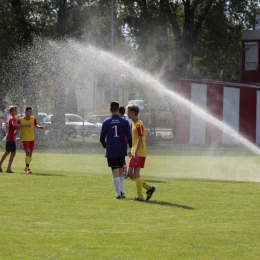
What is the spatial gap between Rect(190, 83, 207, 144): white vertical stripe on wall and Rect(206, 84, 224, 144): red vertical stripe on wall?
0.25 metres

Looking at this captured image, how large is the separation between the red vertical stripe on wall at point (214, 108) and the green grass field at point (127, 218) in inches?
830

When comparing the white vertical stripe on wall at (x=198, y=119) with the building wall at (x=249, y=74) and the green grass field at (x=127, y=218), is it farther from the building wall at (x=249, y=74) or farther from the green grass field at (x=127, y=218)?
the green grass field at (x=127, y=218)

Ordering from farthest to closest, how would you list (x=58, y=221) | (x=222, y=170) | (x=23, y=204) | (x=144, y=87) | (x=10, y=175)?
(x=144, y=87) < (x=222, y=170) < (x=10, y=175) < (x=23, y=204) < (x=58, y=221)

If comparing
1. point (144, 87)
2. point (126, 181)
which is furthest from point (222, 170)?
point (144, 87)

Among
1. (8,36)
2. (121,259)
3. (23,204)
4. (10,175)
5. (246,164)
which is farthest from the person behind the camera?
(8,36)

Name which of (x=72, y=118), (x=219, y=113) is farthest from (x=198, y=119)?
(x=72, y=118)

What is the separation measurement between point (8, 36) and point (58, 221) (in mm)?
33683

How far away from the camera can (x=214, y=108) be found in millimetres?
41406

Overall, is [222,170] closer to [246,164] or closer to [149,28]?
[246,164]

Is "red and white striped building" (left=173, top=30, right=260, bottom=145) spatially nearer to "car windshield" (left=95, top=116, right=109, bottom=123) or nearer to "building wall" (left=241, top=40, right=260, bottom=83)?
"building wall" (left=241, top=40, right=260, bottom=83)

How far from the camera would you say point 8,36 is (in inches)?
1710

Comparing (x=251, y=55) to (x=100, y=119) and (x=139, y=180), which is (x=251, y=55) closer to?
(x=100, y=119)

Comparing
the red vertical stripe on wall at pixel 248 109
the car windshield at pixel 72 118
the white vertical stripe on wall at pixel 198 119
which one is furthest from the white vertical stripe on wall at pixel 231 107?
the car windshield at pixel 72 118

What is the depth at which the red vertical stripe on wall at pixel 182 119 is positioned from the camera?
4097 cm
